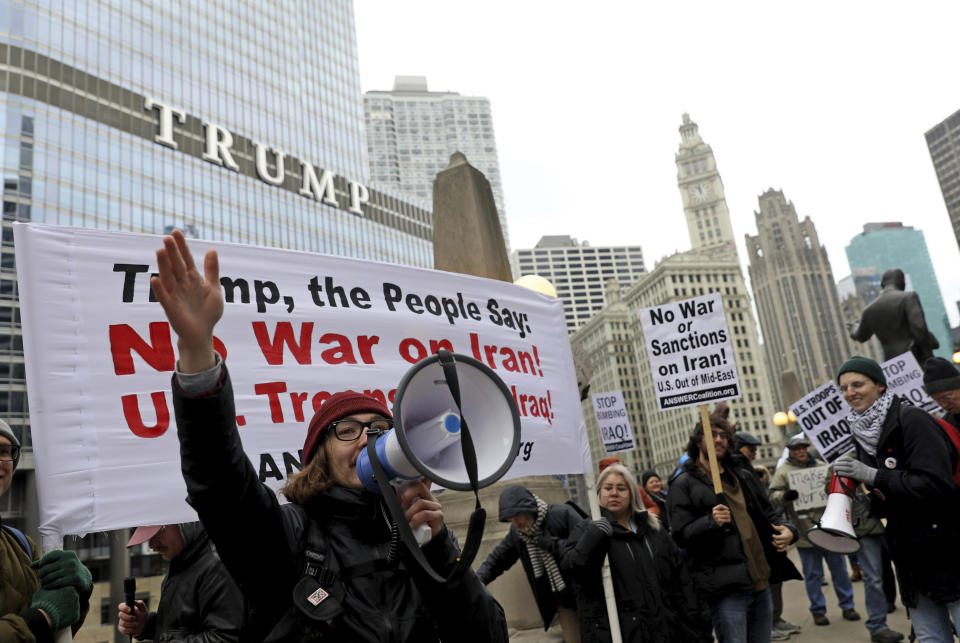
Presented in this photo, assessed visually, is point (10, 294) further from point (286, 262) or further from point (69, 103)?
point (286, 262)

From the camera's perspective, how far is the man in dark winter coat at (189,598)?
303 cm

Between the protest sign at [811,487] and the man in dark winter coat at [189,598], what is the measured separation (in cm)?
667

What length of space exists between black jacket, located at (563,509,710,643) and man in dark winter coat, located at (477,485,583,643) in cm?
42

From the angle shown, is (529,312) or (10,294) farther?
(10,294)

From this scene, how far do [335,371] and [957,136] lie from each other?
195121 mm

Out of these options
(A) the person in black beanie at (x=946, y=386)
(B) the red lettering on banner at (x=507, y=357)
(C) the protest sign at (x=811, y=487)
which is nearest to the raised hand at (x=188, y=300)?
(B) the red lettering on banner at (x=507, y=357)

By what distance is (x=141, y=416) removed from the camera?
11.1 ft

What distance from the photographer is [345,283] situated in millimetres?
4312

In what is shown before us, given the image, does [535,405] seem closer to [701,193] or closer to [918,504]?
[918,504]

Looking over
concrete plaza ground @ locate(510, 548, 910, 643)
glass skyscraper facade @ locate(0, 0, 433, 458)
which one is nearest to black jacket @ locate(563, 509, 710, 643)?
concrete plaza ground @ locate(510, 548, 910, 643)

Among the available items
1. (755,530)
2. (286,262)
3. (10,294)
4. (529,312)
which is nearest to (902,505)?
(755,530)

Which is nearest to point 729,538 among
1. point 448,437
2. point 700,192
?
point 448,437

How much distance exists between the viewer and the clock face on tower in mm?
166875

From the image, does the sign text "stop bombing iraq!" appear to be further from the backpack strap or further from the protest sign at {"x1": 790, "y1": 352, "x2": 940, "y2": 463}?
the backpack strap
